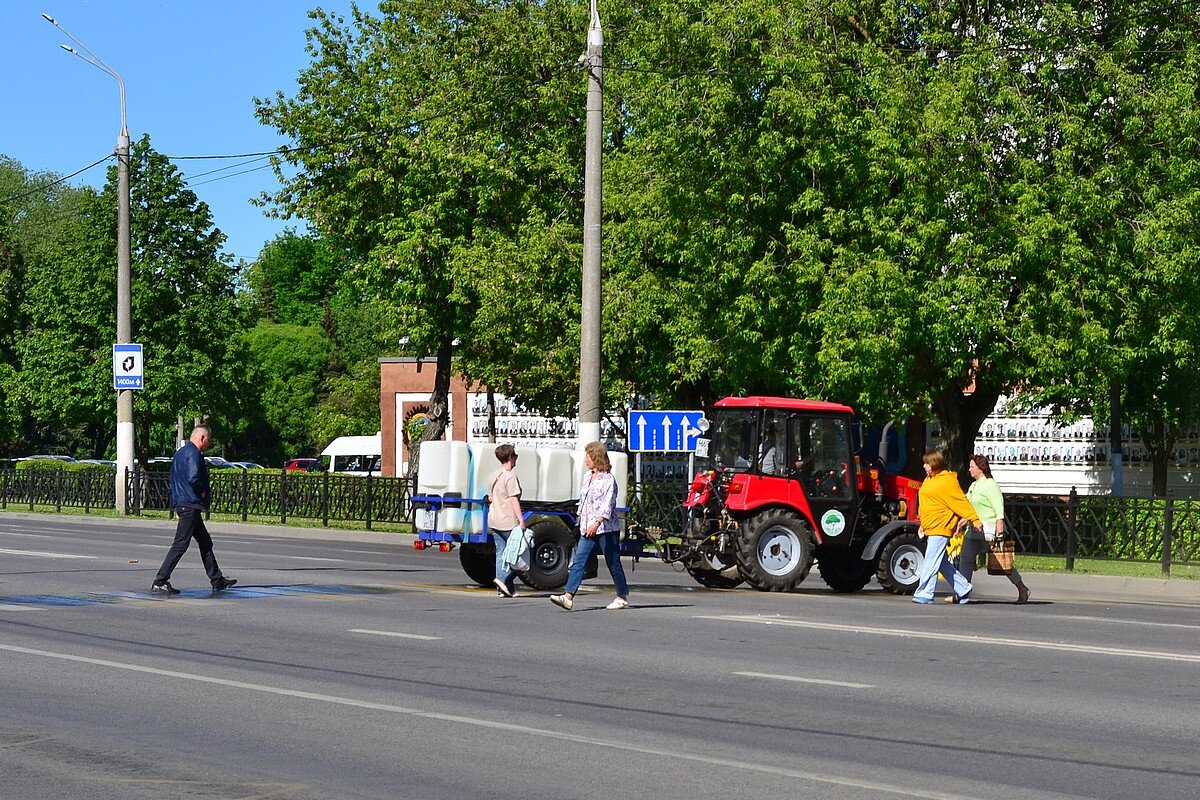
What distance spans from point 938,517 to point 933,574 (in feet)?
2.14

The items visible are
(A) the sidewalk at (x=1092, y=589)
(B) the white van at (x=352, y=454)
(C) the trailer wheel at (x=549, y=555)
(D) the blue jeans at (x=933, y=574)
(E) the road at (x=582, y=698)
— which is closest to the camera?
(E) the road at (x=582, y=698)

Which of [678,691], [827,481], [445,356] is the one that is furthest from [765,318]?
[678,691]

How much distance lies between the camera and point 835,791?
311 inches

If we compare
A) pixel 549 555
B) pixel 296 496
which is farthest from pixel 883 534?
pixel 296 496

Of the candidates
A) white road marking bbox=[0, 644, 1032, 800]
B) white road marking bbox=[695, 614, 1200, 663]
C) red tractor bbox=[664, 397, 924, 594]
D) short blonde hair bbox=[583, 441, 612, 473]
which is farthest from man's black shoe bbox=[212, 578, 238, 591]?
white road marking bbox=[0, 644, 1032, 800]

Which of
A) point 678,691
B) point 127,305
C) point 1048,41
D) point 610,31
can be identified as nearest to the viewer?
point 678,691

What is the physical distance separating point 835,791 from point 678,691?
3.47 meters

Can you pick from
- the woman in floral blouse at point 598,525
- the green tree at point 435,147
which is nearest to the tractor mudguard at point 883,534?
the woman in floral blouse at point 598,525

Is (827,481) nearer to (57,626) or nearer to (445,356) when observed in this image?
(57,626)

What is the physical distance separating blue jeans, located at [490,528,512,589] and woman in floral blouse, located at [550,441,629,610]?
1.15 m

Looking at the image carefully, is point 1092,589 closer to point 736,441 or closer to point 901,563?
point 901,563

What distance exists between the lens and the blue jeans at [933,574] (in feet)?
62.0

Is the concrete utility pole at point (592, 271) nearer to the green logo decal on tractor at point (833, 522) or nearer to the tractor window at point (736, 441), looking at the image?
the tractor window at point (736, 441)

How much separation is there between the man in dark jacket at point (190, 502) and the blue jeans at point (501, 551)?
10.2 feet
